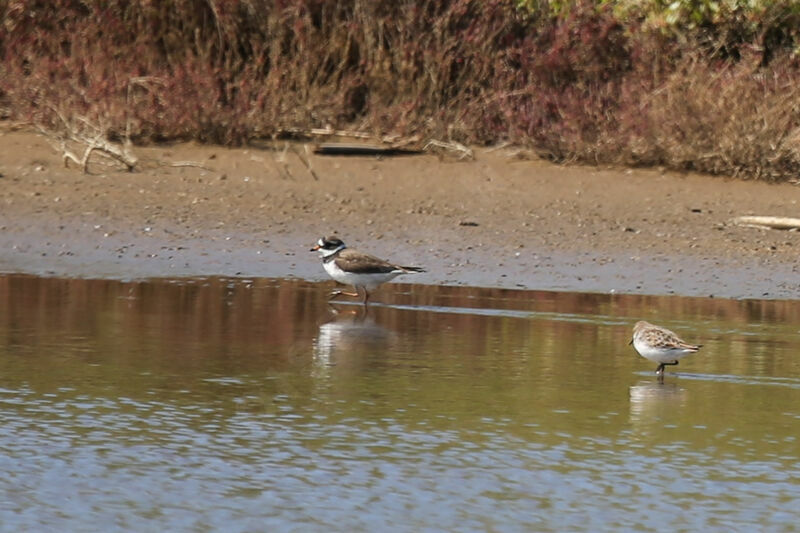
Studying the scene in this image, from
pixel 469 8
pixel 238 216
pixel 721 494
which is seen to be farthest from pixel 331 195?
pixel 721 494

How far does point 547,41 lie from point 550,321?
7.74 metres

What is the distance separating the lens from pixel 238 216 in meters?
14.9

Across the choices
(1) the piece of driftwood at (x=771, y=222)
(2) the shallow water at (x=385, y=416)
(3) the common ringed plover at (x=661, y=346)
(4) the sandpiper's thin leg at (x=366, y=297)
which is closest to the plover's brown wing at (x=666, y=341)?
(3) the common ringed plover at (x=661, y=346)

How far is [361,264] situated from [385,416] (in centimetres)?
399

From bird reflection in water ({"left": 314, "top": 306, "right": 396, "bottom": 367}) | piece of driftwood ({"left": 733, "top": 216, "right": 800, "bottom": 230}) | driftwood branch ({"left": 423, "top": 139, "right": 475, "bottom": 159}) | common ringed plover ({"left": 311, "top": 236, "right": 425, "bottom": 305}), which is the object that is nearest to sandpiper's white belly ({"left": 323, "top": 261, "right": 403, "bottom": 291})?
common ringed plover ({"left": 311, "top": 236, "right": 425, "bottom": 305})

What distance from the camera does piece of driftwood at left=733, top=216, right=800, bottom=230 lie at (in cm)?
1490

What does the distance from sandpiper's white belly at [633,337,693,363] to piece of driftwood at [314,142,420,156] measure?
8.06 metres

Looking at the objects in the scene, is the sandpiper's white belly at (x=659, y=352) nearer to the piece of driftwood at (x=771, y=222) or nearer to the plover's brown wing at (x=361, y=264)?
the plover's brown wing at (x=361, y=264)

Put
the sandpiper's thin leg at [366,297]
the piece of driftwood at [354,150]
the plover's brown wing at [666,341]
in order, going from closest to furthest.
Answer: the plover's brown wing at [666,341], the sandpiper's thin leg at [366,297], the piece of driftwood at [354,150]

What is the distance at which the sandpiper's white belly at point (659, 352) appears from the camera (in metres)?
9.13

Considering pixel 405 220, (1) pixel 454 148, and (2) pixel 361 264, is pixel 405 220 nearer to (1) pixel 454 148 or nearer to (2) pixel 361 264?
(1) pixel 454 148

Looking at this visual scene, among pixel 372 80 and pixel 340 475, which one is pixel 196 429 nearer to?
pixel 340 475

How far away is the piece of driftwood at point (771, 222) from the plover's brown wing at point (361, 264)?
446 centimetres

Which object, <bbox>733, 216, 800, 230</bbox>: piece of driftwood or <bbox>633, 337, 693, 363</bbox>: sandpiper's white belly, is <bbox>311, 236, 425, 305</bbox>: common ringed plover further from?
<bbox>733, 216, 800, 230</bbox>: piece of driftwood
